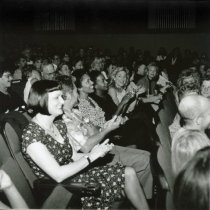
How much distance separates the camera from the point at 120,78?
4375 mm

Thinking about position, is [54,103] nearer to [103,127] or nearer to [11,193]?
[11,193]

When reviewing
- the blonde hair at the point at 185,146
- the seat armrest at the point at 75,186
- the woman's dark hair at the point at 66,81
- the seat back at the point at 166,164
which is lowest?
the seat armrest at the point at 75,186

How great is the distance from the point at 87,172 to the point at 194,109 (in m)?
0.85

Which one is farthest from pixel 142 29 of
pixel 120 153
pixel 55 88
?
pixel 55 88

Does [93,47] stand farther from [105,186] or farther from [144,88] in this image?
[105,186]

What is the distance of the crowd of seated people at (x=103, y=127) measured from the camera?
214 centimetres

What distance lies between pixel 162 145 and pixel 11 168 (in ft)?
3.09

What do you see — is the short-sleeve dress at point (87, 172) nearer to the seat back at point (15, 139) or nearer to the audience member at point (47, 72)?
the seat back at point (15, 139)

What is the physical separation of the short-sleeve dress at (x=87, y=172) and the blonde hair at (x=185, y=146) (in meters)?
0.42

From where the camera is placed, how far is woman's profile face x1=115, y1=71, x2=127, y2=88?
4375 millimetres

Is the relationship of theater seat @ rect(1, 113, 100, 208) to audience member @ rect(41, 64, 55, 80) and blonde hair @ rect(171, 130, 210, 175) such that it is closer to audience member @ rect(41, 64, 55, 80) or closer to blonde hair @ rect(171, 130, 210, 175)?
blonde hair @ rect(171, 130, 210, 175)

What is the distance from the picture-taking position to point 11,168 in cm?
204

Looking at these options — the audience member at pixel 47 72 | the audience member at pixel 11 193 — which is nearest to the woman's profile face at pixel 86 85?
the audience member at pixel 47 72

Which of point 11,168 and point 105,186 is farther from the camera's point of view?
point 105,186
